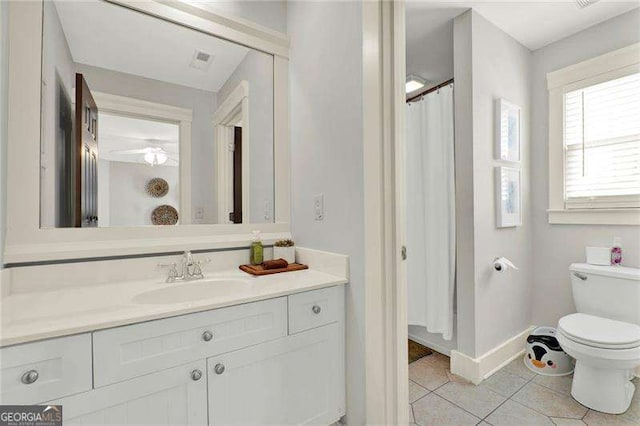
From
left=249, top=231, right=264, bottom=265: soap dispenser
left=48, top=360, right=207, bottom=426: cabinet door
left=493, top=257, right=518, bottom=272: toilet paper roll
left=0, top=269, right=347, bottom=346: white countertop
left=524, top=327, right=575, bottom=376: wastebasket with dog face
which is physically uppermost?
left=249, top=231, right=264, bottom=265: soap dispenser

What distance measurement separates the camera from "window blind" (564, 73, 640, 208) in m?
1.90

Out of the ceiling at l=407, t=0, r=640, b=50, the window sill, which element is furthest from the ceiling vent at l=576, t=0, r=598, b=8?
the window sill

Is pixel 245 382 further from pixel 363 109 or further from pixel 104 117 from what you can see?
pixel 104 117

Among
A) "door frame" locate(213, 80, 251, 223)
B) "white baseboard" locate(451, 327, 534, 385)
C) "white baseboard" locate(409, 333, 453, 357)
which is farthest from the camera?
"white baseboard" locate(409, 333, 453, 357)

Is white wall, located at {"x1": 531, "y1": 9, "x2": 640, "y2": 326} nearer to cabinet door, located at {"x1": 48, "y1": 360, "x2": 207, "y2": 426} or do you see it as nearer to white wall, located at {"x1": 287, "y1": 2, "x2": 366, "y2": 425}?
white wall, located at {"x1": 287, "y1": 2, "x2": 366, "y2": 425}

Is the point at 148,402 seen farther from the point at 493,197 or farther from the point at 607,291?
the point at 607,291

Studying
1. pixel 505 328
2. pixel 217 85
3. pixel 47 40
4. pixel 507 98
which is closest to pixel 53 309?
pixel 47 40

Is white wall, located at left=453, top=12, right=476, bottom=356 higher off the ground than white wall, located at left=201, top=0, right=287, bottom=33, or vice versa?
white wall, located at left=201, top=0, right=287, bottom=33

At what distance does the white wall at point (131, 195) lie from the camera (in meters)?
1.35

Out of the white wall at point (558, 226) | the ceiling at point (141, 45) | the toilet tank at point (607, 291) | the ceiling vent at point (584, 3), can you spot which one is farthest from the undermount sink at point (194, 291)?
the ceiling vent at point (584, 3)

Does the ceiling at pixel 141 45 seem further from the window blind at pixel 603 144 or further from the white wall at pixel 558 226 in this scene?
the window blind at pixel 603 144

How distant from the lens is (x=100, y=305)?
37.9 inches

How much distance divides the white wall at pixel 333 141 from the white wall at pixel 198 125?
0.47 meters

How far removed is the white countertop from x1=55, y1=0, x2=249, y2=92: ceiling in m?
1.02
